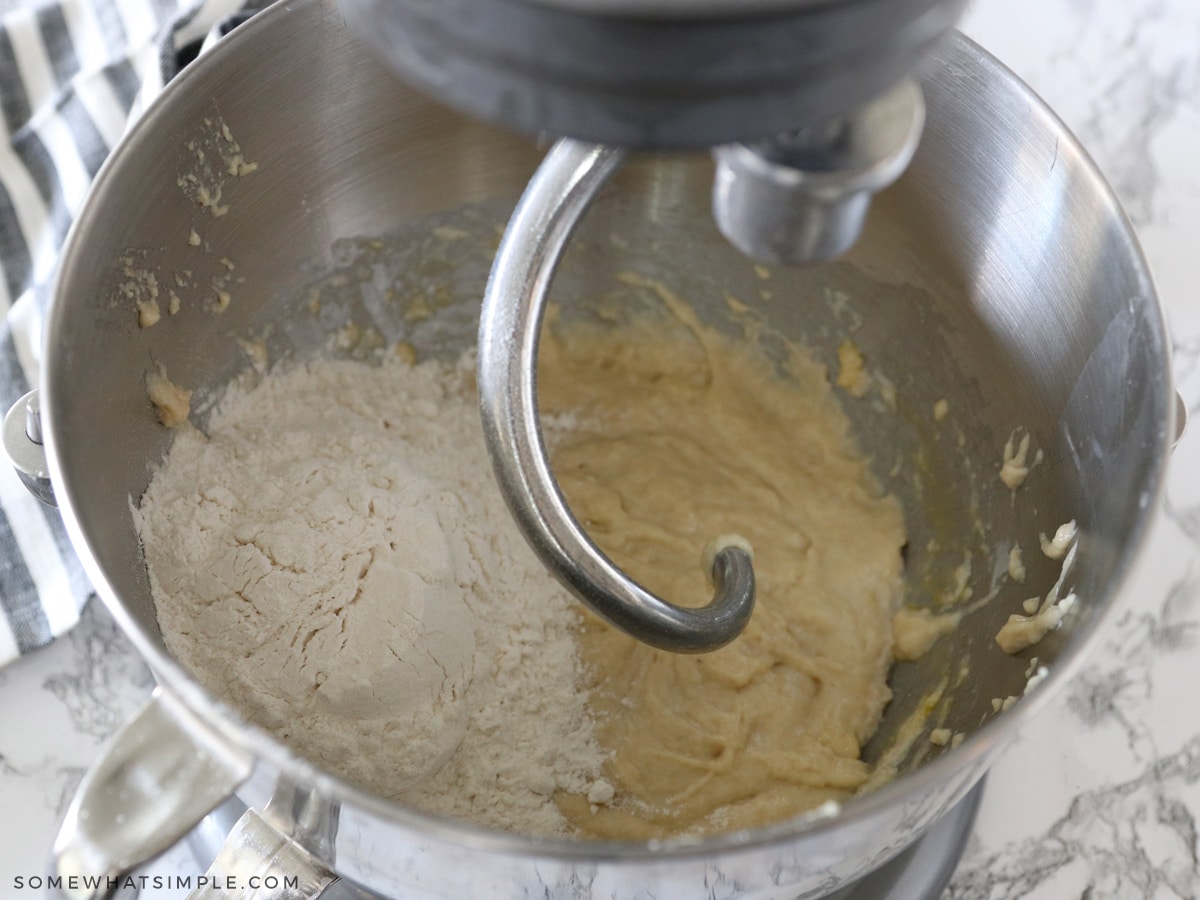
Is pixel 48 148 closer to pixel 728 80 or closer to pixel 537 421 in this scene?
pixel 537 421

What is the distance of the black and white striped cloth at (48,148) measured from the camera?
3.01ft

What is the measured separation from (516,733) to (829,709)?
9.6 inches

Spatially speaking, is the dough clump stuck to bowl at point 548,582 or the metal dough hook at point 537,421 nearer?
the metal dough hook at point 537,421

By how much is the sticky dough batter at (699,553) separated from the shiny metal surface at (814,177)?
53cm

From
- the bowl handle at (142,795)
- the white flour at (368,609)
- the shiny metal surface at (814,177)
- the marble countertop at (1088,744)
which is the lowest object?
the marble countertop at (1088,744)

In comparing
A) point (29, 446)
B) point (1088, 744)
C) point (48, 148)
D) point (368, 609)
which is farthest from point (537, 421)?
point (48, 148)

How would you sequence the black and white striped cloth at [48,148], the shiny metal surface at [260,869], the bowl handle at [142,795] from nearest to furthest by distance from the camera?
the bowl handle at [142,795]
the shiny metal surface at [260,869]
the black and white striped cloth at [48,148]

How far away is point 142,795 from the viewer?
56cm

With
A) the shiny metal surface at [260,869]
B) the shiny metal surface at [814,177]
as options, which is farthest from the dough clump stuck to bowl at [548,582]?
the shiny metal surface at [814,177]

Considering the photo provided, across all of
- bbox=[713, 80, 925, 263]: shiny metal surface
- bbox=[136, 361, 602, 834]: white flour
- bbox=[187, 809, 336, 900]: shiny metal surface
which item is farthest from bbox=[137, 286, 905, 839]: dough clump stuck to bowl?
bbox=[713, 80, 925, 263]: shiny metal surface

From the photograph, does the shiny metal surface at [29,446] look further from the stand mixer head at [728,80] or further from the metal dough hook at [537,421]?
the stand mixer head at [728,80]

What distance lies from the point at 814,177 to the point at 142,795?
428mm

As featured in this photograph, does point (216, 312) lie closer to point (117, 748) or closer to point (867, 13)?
point (117, 748)

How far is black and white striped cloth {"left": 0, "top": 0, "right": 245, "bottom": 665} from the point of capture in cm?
92
